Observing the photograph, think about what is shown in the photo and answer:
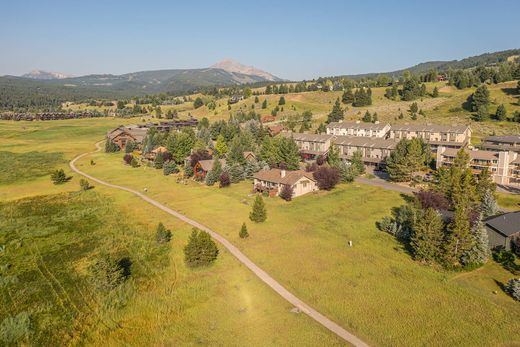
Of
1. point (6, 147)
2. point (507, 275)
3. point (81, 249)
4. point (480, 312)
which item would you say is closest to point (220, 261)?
point (81, 249)

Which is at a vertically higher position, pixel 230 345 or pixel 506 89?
pixel 506 89

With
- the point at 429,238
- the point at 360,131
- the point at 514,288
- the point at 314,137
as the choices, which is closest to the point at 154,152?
the point at 314,137

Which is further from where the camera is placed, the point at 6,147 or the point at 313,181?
the point at 6,147

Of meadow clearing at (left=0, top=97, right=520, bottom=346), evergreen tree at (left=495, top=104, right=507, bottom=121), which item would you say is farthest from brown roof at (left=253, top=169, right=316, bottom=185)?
evergreen tree at (left=495, top=104, right=507, bottom=121)

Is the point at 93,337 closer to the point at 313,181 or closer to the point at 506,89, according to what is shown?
the point at 313,181

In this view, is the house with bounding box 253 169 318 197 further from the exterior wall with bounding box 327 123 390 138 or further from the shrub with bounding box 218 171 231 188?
the exterior wall with bounding box 327 123 390 138

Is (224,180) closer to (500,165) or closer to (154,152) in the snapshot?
(154,152)
